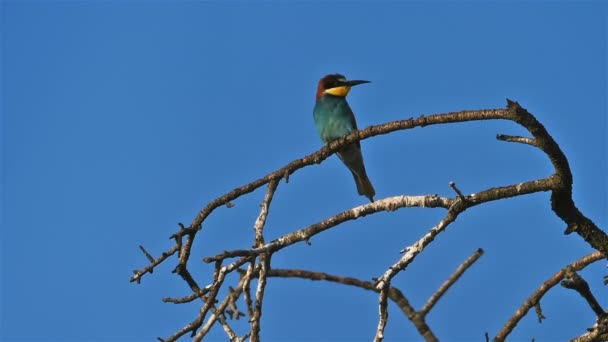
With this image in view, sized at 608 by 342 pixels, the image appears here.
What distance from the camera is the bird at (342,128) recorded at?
9.01 metres

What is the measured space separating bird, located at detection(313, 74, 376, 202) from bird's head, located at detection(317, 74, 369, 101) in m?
0.03

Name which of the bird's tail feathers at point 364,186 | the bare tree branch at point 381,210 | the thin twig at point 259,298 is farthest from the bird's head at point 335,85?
the thin twig at point 259,298

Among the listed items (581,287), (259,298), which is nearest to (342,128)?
(259,298)

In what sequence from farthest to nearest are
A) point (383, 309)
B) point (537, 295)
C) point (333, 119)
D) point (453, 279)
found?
point (333, 119) < point (453, 279) < point (537, 295) < point (383, 309)

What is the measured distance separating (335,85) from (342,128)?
96cm

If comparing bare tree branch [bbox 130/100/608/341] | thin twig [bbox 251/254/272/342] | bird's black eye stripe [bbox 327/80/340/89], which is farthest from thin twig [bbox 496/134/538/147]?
bird's black eye stripe [bbox 327/80/340/89]

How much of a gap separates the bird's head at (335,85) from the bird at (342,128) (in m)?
0.03

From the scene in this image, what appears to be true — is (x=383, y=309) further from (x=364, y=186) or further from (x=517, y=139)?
(x=364, y=186)

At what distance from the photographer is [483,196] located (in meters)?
4.03

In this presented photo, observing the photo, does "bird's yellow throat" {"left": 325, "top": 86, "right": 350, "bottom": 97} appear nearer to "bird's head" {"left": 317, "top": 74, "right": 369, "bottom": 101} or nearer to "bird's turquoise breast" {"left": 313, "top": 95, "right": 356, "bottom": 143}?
"bird's head" {"left": 317, "top": 74, "right": 369, "bottom": 101}

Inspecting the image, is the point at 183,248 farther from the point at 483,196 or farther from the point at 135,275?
the point at 483,196

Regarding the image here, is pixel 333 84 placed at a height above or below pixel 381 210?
above

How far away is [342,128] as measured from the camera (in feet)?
29.5

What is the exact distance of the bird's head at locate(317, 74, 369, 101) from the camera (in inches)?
379
